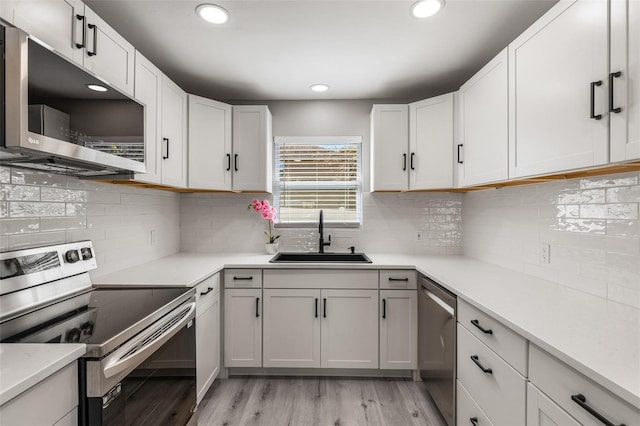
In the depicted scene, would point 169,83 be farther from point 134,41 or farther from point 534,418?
point 534,418

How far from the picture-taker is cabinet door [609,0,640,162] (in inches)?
38.5

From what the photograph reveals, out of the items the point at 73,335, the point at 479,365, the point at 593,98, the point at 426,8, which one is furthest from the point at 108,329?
the point at 426,8

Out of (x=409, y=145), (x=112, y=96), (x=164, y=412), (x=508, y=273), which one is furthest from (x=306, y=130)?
(x=164, y=412)

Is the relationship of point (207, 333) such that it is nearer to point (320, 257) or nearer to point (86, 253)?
point (86, 253)

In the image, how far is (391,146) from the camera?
264 cm

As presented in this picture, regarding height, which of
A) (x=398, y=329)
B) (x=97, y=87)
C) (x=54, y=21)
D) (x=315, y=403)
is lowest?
(x=315, y=403)

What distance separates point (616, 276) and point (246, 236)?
2.63 meters

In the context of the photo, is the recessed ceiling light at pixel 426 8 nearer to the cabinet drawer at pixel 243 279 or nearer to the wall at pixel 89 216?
the cabinet drawer at pixel 243 279

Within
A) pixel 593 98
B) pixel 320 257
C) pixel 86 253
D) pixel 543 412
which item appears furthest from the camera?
pixel 320 257

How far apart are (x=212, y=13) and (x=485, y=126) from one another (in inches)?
69.0

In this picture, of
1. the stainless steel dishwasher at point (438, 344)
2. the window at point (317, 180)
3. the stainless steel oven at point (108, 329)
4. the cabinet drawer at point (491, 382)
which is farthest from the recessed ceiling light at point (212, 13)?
the cabinet drawer at point (491, 382)

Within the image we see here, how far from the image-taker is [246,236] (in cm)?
299

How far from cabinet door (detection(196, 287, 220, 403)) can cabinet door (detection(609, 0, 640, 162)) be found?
7.22ft

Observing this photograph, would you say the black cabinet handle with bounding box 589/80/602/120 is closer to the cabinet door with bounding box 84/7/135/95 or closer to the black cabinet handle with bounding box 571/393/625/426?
the black cabinet handle with bounding box 571/393/625/426
